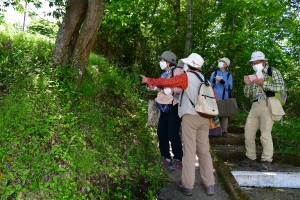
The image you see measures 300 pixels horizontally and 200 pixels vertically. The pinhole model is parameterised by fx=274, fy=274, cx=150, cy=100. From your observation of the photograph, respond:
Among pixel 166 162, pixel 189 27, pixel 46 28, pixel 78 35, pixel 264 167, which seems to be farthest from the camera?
pixel 46 28

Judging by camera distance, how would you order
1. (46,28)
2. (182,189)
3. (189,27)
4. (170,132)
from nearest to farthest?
(182,189), (170,132), (189,27), (46,28)

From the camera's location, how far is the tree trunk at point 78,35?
16.7 ft

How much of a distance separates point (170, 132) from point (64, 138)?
1.69 meters

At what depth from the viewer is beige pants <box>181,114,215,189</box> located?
397 cm

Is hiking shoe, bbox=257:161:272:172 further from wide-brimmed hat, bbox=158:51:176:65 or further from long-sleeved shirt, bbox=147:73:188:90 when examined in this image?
wide-brimmed hat, bbox=158:51:176:65

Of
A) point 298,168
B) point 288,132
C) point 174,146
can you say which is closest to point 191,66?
point 174,146

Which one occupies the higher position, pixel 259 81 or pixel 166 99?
pixel 259 81

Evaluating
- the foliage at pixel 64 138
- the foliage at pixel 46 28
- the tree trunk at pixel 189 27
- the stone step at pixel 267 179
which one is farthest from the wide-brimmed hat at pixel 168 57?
the foliage at pixel 46 28

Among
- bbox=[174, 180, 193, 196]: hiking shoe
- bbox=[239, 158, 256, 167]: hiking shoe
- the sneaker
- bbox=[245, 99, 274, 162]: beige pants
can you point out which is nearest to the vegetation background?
the sneaker

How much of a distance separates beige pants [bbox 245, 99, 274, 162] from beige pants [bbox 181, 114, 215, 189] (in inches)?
58.1

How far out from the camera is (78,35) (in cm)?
531

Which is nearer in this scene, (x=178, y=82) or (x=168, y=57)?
(x=178, y=82)

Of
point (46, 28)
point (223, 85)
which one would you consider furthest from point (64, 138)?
point (46, 28)

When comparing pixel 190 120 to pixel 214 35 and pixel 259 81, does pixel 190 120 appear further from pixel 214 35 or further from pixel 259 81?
pixel 214 35
